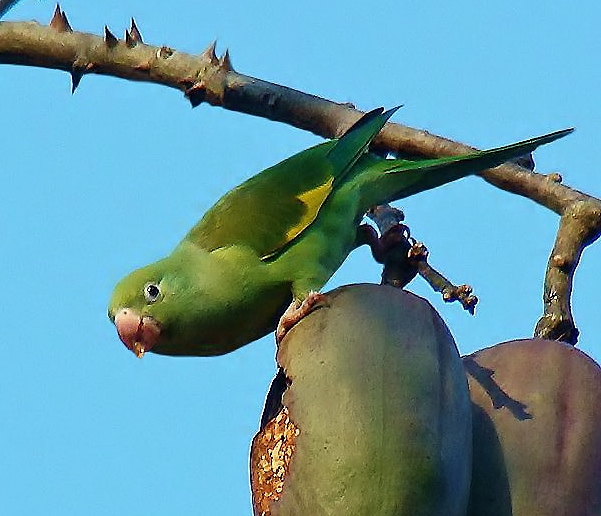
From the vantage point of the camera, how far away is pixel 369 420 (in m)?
2.24

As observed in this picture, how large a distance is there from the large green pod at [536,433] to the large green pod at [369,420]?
0.10 m

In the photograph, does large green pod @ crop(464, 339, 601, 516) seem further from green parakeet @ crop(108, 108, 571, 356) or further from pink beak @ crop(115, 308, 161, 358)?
pink beak @ crop(115, 308, 161, 358)

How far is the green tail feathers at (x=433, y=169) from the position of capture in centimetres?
330

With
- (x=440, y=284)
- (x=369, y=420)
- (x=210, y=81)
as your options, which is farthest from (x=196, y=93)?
(x=369, y=420)

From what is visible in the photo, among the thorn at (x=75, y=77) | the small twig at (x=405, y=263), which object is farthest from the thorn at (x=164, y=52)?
the small twig at (x=405, y=263)

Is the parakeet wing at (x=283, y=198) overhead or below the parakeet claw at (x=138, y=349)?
overhead

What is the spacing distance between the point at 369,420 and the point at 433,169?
132 centimetres

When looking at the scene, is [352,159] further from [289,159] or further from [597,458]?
[597,458]

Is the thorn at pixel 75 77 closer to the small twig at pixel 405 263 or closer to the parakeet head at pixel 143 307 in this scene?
the parakeet head at pixel 143 307

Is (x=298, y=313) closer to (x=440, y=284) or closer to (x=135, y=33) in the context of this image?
(x=440, y=284)

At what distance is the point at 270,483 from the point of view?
2.37 m

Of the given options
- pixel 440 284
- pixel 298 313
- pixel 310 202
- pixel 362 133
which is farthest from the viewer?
pixel 310 202

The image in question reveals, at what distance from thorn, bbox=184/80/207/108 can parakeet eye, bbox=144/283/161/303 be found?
45 centimetres

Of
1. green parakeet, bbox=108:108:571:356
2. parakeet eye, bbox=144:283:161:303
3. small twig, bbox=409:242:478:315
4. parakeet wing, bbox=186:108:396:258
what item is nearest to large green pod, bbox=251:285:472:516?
small twig, bbox=409:242:478:315
